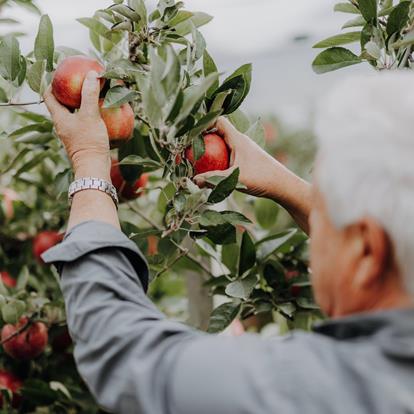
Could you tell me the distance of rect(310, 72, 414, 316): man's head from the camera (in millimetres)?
657

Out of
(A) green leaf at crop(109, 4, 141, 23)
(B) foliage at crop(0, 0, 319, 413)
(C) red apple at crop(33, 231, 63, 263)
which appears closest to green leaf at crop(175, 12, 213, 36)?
(B) foliage at crop(0, 0, 319, 413)

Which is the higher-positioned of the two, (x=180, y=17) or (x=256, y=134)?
(x=180, y=17)

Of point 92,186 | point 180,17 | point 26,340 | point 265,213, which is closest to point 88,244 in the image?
point 92,186

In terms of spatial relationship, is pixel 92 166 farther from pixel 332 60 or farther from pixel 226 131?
pixel 332 60

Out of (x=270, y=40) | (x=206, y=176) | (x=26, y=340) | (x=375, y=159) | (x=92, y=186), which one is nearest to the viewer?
(x=375, y=159)

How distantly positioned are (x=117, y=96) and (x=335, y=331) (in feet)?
1.52

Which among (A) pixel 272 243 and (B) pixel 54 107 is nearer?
(B) pixel 54 107

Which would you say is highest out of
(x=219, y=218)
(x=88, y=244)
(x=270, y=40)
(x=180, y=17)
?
(x=180, y=17)

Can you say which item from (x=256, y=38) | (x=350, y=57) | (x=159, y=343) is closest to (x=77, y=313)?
(x=159, y=343)

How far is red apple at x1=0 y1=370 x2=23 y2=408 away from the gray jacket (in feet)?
2.44

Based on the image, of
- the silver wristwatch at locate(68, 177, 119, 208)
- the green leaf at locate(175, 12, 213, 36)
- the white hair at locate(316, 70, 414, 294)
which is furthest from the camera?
the green leaf at locate(175, 12, 213, 36)

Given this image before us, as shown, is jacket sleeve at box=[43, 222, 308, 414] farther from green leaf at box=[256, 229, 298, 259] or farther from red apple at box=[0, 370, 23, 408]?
red apple at box=[0, 370, 23, 408]

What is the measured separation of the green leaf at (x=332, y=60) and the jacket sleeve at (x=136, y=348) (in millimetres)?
473

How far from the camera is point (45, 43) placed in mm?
1120
